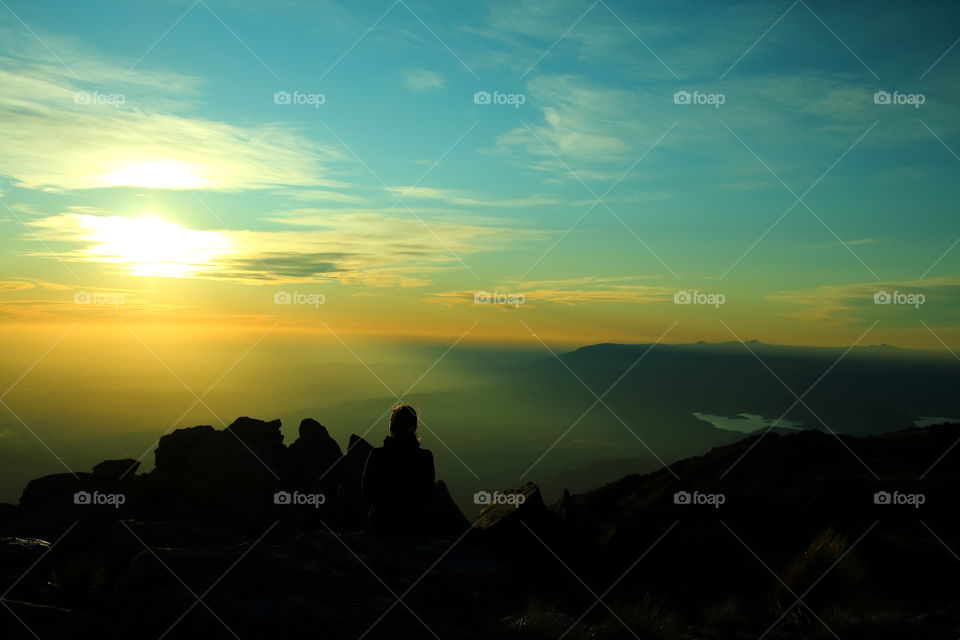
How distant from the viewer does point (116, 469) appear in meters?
23.2

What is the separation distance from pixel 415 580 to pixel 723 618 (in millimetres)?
5433

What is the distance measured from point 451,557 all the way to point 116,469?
19.3 meters

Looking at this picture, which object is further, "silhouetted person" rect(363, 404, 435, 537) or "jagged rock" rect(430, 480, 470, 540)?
"jagged rock" rect(430, 480, 470, 540)

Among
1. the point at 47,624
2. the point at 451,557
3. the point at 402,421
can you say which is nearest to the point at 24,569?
the point at 47,624

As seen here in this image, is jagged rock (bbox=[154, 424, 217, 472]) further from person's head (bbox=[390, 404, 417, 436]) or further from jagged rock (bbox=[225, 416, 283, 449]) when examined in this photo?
person's head (bbox=[390, 404, 417, 436])

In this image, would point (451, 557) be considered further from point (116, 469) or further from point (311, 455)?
point (116, 469)

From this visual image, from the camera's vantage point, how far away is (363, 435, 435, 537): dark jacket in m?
10.1

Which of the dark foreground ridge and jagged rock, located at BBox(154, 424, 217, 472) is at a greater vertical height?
jagged rock, located at BBox(154, 424, 217, 472)

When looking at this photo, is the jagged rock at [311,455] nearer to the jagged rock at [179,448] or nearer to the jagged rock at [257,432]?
the jagged rock at [257,432]

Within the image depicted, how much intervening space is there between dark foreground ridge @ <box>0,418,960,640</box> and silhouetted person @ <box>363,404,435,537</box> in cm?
36

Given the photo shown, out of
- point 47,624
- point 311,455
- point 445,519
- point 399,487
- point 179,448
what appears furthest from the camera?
point 311,455

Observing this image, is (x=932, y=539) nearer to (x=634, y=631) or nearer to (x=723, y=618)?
(x=723, y=618)

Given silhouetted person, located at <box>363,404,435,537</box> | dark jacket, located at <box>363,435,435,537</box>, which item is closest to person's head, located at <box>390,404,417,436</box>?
silhouetted person, located at <box>363,404,435,537</box>

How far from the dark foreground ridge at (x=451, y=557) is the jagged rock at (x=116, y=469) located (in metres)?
0.08
